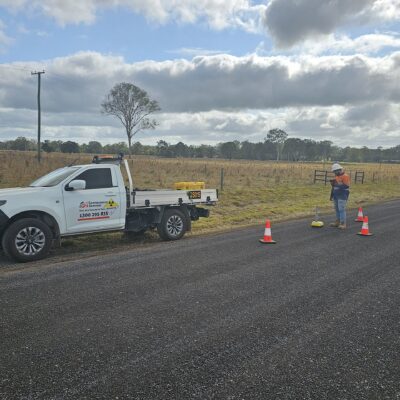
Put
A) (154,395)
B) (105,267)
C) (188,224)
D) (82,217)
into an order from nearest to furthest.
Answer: (154,395) < (105,267) < (82,217) < (188,224)

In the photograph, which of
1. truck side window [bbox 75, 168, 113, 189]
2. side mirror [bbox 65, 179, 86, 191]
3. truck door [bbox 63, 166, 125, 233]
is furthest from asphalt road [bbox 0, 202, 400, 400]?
truck side window [bbox 75, 168, 113, 189]

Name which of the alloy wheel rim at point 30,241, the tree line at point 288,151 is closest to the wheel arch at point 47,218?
the alloy wheel rim at point 30,241

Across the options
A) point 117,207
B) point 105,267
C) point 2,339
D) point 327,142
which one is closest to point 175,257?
point 105,267

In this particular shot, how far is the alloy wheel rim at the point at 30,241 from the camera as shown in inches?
285

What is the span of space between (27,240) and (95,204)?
1.57 metres

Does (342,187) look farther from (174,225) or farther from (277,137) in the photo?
(277,137)

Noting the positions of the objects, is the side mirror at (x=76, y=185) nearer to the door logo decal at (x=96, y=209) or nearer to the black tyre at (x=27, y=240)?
the door logo decal at (x=96, y=209)

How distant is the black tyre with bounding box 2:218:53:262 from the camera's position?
711 cm

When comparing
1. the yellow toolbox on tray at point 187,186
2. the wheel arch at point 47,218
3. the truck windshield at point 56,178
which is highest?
the truck windshield at point 56,178

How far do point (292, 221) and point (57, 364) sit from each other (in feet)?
34.8

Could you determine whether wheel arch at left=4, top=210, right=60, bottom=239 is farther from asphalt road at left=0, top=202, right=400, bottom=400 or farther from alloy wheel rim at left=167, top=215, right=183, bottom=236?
alloy wheel rim at left=167, top=215, right=183, bottom=236

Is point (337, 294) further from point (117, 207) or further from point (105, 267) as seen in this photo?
point (117, 207)

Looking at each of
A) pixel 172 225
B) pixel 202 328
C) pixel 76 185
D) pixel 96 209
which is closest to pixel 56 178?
pixel 76 185

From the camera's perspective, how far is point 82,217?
814 cm
